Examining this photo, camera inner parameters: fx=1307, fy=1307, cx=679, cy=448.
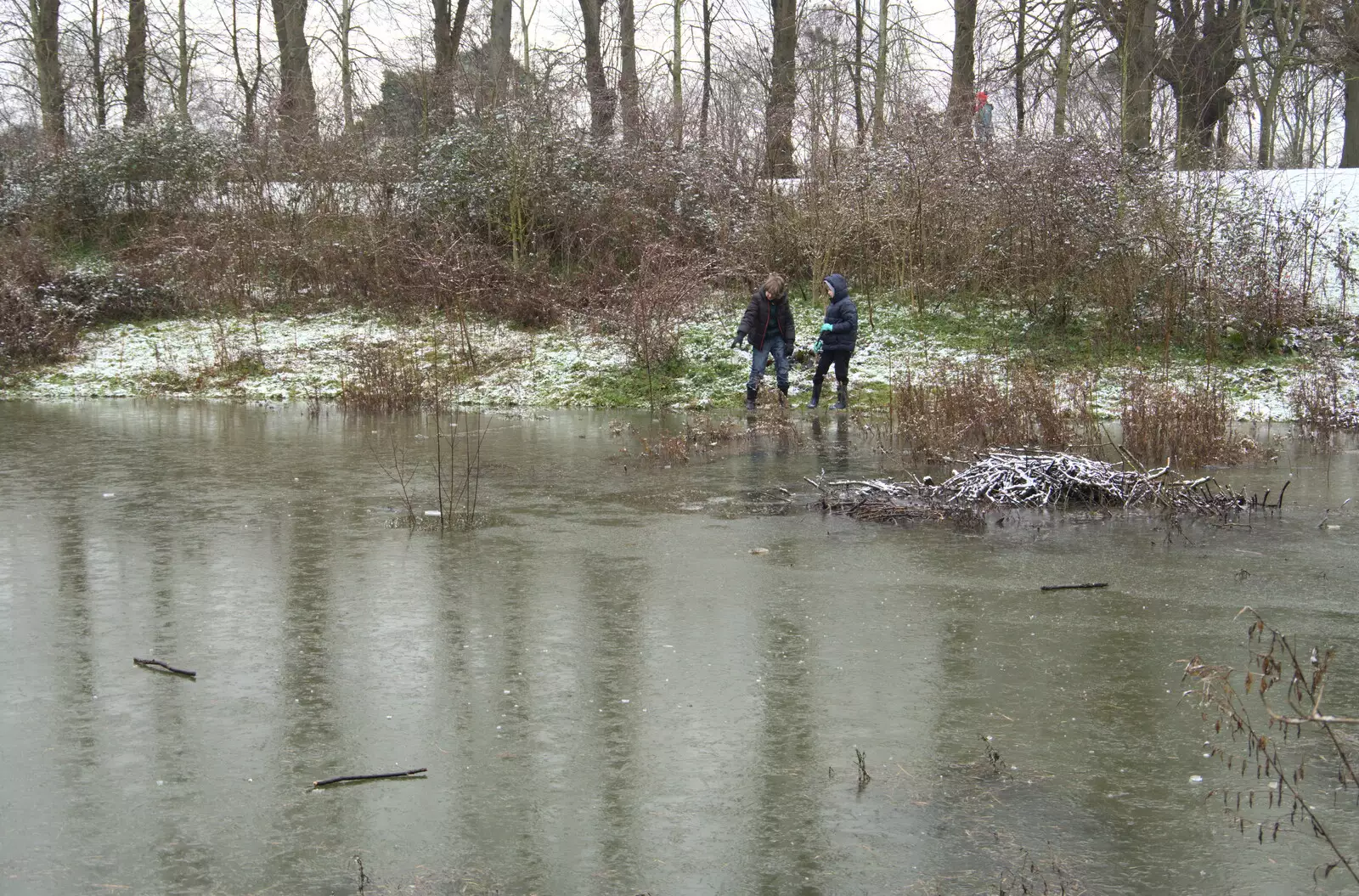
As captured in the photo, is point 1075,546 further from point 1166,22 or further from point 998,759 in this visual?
point 1166,22

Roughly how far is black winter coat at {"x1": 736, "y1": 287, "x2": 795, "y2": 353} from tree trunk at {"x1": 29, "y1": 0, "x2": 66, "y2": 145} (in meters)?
21.7

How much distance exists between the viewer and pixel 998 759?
468cm

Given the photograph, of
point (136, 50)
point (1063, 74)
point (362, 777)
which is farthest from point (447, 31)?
point (362, 777)

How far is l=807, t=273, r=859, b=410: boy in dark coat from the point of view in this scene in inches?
645

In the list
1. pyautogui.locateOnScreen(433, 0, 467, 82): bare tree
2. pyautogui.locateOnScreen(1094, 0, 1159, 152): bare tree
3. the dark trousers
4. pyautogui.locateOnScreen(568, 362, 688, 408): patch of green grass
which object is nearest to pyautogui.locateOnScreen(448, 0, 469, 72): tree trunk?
pyautogui.locateOnScreen(433, 0, 467, 82): bare tree

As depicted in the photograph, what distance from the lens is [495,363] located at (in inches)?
829

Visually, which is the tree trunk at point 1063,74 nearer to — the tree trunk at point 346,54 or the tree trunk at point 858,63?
the tree trunk at point 858,63

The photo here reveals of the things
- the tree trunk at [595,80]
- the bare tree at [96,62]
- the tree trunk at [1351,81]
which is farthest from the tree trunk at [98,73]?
the tree trunk at [1351,81]

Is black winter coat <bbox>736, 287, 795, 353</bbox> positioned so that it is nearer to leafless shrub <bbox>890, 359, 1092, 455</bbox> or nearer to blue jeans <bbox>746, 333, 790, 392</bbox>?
blue jeans <bbox>746, 333, 790, 392</bbox>

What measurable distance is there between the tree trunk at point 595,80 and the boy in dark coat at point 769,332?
9.88 m

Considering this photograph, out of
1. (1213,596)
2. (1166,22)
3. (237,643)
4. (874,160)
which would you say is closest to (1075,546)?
(1213,596)

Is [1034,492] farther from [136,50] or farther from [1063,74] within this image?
[136,50]

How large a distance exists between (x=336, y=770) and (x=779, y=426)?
34.8ft

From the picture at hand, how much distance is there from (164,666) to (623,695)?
81.4 inches
